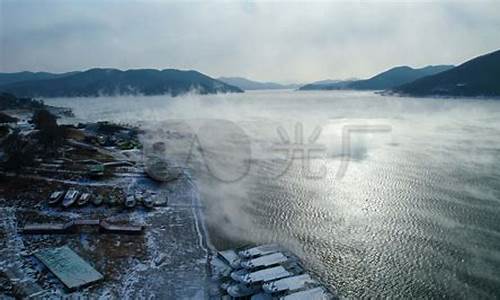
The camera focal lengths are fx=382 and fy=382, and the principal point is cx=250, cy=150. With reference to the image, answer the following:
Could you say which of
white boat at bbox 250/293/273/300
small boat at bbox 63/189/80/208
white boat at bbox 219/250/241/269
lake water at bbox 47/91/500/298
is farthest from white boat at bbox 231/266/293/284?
small boat at bbox 63/189/80/208

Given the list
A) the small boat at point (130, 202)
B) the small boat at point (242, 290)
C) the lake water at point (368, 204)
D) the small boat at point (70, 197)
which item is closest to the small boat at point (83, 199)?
the small boat at point (70, 197)

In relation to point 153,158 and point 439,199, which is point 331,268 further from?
point 153,158

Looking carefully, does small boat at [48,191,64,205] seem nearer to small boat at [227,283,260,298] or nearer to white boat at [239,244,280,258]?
white boat at [239,244,280,258]

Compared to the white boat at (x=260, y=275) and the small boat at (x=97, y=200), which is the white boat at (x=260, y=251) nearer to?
the white boat at (x=260, y=275)

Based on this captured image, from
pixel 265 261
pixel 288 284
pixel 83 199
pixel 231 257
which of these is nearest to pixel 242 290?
pixel 288 284

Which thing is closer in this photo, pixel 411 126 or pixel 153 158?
pixel 153 158

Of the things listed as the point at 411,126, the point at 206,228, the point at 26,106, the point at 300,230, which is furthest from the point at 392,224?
the point at 26,106
